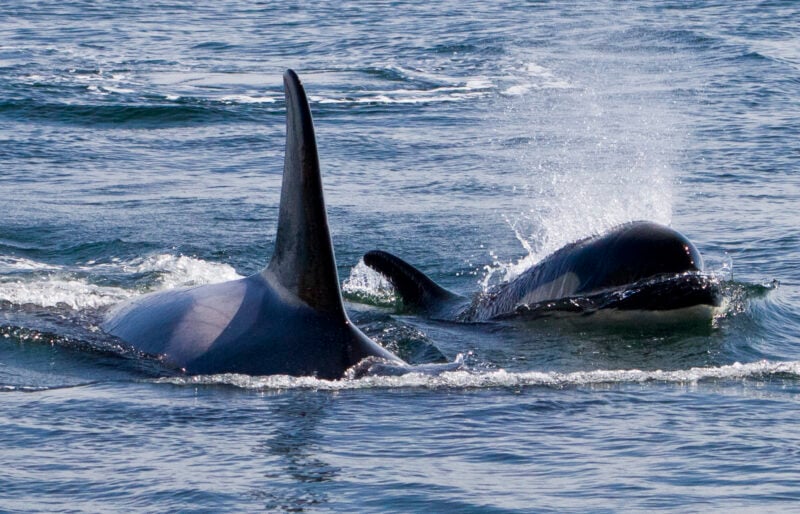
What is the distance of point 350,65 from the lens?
1214 inches

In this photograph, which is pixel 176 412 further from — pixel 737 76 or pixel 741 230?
pixel 737 76

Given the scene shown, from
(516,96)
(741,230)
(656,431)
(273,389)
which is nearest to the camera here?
(656,431)

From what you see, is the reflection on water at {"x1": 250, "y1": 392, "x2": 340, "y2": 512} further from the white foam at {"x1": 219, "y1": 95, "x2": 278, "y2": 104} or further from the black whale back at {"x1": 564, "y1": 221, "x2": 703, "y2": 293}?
the white foam at {"x1": 219, "y1": 95, "x2": 278, "y2": 104}

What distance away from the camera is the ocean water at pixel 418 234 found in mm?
7441

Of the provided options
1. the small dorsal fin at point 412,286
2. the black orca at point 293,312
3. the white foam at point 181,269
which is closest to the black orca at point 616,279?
the small dorsal fin at point 412,286

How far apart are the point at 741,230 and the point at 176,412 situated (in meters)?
9.06

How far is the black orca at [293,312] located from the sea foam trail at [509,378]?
0.09m

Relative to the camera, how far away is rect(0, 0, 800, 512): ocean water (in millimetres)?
7441

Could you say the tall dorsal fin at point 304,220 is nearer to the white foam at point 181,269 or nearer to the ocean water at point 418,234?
the ocean water at point 418,234

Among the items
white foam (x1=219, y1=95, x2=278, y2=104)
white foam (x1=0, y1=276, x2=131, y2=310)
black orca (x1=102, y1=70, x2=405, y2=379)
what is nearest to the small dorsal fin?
white foam (x1=0, y1=276, x2=131, y2=310)

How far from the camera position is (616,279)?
36.8 ft

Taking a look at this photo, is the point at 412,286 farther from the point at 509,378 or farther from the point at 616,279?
the point at 509,378

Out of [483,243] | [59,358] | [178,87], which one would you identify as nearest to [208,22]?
[178,87]

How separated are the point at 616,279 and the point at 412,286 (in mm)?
2345
